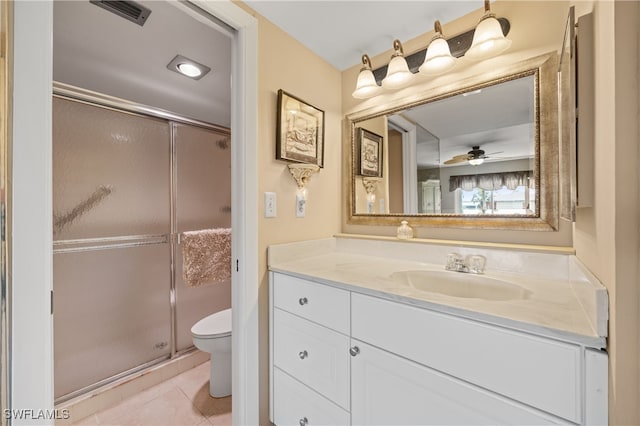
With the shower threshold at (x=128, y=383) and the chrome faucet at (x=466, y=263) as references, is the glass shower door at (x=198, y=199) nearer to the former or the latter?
the shower threshold at (x=128, y=383)

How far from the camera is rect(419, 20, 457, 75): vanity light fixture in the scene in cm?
120

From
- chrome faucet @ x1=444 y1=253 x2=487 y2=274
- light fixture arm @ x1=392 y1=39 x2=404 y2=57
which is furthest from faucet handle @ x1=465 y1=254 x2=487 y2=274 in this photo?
light fixture arm @ x1=392 y1=39 x2=404 y2=57

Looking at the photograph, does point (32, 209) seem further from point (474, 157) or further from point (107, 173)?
point (474, 157)

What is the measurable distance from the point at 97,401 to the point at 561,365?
2.33m

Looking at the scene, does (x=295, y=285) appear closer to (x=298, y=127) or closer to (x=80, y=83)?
(x=298, y=127)

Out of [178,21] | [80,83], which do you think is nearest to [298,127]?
[178,21]

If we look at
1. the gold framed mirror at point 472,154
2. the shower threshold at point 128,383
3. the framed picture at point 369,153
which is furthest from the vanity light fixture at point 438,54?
the shower threshold at point 128,383

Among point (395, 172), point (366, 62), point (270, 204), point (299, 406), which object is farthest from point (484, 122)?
point (299, 406)

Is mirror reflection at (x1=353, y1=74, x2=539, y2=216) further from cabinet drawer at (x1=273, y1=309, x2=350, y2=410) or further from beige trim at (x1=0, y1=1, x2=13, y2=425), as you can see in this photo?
beige trim at (x1=0, y1=1, x2=13, y2=425)

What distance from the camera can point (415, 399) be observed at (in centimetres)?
81

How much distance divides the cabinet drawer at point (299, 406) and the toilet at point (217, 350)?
1.86ft

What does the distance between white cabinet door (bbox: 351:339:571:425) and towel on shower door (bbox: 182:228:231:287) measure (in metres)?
1.67

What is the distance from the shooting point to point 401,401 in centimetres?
84

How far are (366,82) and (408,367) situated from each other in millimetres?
1436
